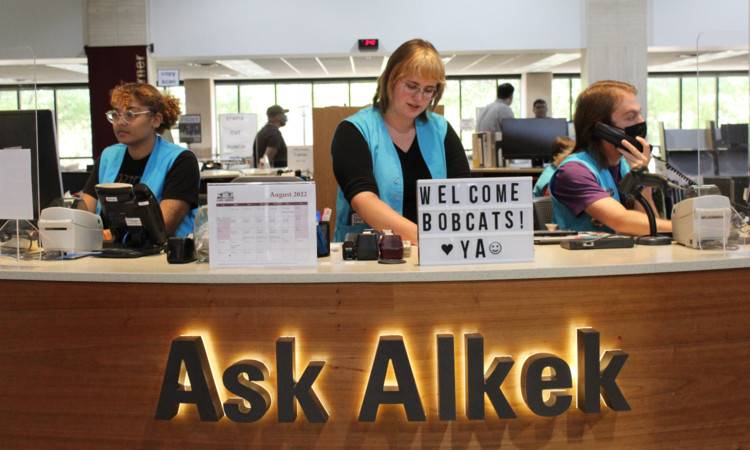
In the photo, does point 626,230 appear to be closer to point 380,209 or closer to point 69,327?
point 380,209

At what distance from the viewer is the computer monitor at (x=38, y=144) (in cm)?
275

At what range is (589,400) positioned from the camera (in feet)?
7.30

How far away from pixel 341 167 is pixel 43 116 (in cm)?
105

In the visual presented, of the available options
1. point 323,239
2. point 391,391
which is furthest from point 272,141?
point 391,391

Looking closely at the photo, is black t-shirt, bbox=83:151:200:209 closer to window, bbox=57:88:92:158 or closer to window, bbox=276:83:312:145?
window, bbox=276:83:312:145

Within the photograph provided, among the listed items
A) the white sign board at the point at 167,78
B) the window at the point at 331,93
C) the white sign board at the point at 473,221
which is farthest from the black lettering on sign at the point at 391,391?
the window at the point at 331,93

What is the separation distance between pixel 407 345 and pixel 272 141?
24.6 ft

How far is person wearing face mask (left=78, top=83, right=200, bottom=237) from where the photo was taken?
338 cm

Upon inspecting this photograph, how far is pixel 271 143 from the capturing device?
9.51 meters

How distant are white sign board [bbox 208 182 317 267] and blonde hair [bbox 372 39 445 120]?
765 mm

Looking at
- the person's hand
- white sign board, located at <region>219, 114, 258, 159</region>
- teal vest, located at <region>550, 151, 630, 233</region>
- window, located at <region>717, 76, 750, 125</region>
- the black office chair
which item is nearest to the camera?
the person's hand

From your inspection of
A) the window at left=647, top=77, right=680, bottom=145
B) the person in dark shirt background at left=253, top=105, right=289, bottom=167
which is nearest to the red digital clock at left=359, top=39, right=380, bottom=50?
the person in dark shirt background at left=253, top=105, right=289, bottom=167

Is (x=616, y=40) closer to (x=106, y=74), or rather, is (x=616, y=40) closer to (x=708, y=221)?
(x=106, y=74)

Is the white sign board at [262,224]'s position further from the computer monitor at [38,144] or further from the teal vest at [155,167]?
the teal vest at [155,167]
